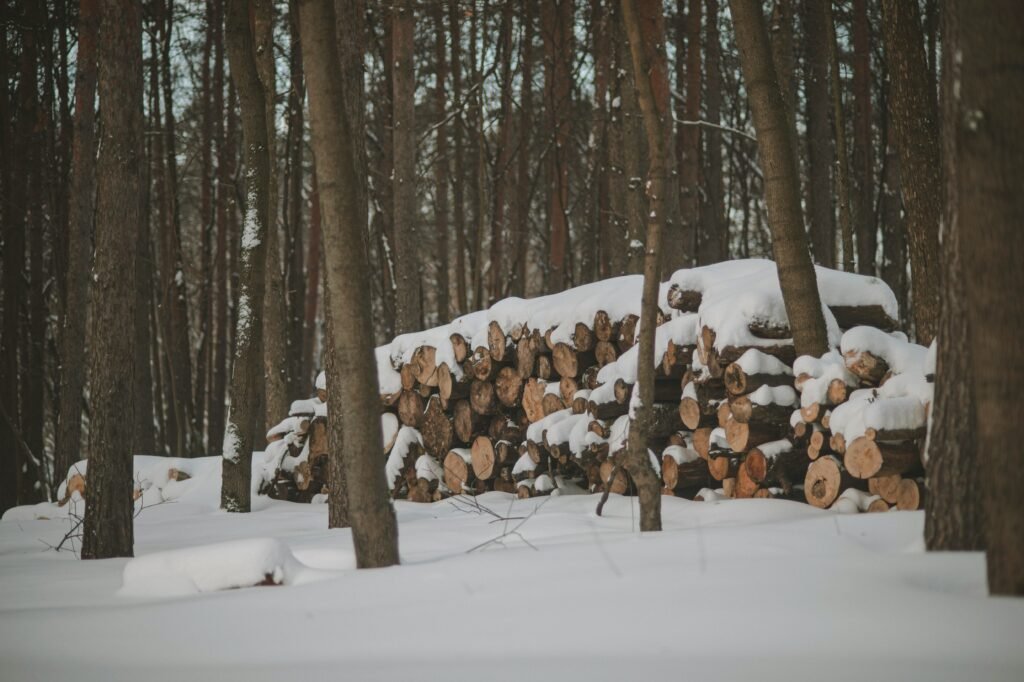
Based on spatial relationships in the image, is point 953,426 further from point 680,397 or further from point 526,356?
point 526,356

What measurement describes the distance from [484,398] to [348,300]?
3.82 metres

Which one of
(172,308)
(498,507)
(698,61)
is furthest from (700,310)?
(172,308)

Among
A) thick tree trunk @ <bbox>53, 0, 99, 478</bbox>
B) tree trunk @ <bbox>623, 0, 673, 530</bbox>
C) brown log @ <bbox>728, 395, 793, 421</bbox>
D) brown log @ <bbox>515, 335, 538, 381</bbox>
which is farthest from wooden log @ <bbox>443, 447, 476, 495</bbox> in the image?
thick tree trunk @ <bbox>53, 0, 99, 478</bbox>

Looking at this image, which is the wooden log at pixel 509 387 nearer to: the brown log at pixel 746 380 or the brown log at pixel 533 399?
the brown log at pixel 533 399

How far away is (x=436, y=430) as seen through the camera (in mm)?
7645

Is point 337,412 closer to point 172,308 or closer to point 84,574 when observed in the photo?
point 84,574

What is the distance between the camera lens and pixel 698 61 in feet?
41.8

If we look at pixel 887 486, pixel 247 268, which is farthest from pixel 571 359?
pixel 247 268

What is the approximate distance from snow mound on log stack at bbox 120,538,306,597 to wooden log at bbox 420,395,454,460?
435 cm

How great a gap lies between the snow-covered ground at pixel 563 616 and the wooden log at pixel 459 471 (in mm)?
3797

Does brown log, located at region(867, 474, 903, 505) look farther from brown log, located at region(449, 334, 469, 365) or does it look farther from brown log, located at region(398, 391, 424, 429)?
brown log, located at region(398, 391, 424, 429)

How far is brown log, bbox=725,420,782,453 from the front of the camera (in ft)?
17.1

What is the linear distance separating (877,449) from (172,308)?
39.0ft

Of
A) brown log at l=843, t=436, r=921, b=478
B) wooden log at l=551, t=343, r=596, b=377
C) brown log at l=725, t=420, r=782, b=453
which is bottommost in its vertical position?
brown log at l=843, t=436, r=921, b=478
